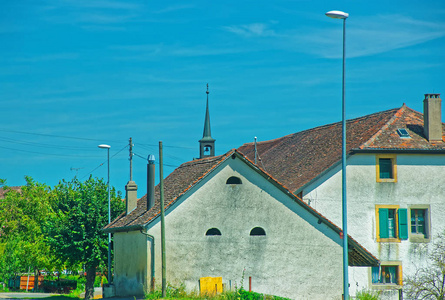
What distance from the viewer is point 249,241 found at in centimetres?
3172

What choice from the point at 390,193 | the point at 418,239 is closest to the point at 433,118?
the point at 390,193

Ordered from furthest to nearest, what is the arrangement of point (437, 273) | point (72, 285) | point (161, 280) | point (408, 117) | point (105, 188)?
point (72, 285) → point (105, 188) → point (408, 117) → point (437, 273) → point (161, 280)

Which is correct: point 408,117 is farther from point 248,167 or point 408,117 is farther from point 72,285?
point 72,285

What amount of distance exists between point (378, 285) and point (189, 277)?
1126 centimetres

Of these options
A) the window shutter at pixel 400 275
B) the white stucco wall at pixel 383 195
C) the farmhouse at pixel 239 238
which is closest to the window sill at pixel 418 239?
the white stucco wall at pixel 383 195

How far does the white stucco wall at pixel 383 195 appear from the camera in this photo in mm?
36656

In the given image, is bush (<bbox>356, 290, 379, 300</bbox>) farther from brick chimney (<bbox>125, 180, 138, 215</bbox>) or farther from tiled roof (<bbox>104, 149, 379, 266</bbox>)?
brick chimney (<bbox>125, 180, 138, 215</bbox>)

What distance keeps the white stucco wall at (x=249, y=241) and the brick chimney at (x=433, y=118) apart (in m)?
9.59

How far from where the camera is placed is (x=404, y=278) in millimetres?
36312

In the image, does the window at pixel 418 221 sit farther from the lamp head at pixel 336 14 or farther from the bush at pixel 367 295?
the lamp head at pixel 336 14

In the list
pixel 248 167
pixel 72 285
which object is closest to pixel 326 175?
pixel 248 167

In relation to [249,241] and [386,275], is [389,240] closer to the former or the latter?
[386,275]

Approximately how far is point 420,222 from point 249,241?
Result: 36.8ft

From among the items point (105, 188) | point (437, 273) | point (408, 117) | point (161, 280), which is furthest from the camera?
point (105, 188)
